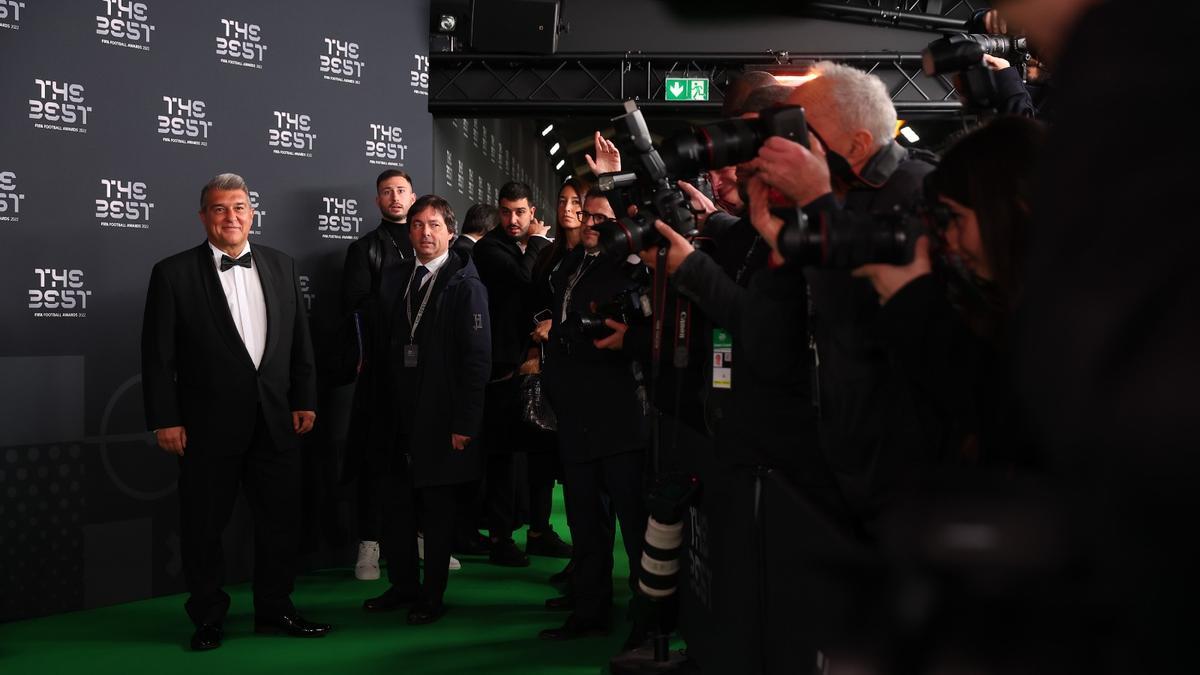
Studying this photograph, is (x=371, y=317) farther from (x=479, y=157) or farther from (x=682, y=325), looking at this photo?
(x=479, y=157)

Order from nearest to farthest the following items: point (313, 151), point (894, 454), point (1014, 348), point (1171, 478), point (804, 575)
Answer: point (1171, 478) < point (1014, 348) < point (804, 575) < point (894, 454) < point (313, 151)

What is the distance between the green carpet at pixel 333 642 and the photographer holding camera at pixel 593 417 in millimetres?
271

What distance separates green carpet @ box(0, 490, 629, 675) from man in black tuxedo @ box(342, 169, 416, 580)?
456mm

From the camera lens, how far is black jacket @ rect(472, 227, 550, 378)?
554 cm

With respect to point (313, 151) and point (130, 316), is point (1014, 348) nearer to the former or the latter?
point (130, 316)

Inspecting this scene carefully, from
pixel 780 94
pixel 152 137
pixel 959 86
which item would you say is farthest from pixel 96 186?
pixel 959 86

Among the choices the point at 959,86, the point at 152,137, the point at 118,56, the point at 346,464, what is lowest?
the point at 346,464

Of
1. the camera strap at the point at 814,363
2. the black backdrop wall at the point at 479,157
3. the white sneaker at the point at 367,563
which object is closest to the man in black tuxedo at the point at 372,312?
the white sneaker at the point at 367,563

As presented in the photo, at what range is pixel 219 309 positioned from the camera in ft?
14.7

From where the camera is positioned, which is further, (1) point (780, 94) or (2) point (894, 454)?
(1) point (780, 94)

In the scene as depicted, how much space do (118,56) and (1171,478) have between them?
5.41 meters

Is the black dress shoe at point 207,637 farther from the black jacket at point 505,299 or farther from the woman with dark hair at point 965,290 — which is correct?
the woman with dark hair at point 965,290

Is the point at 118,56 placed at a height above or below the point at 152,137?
above

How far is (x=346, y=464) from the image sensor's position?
208 inches
